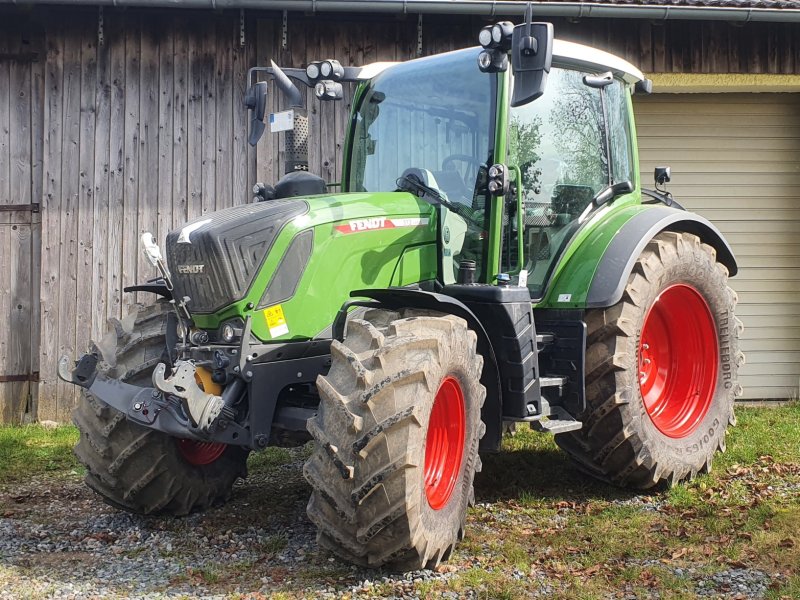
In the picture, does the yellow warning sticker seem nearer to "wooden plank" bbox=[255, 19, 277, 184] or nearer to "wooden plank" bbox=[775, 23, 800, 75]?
"wooden plank" bbox=[255, 19, 277, 184]

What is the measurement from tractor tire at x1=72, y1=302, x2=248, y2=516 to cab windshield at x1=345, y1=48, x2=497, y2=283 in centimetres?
151

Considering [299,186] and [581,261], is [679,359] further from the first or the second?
[299,186]

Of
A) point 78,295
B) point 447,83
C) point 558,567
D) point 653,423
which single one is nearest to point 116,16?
point 78,295

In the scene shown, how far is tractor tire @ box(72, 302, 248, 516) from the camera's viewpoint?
454cm

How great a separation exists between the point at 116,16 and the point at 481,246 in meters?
4.77

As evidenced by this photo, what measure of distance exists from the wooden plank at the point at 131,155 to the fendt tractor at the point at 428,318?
9.79 ft

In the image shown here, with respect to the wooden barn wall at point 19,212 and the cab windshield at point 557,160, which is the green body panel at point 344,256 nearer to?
the cab windshield at point 557,160

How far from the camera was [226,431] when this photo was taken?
409 centimetres

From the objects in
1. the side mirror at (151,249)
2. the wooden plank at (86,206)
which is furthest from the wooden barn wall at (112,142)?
the side mirror at (151,249)

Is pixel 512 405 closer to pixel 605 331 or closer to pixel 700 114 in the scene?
pixel 605 331

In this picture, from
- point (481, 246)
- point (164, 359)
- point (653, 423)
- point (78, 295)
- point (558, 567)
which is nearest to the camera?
point (558, 567)

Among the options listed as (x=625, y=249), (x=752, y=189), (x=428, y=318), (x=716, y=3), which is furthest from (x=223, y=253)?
(x=752, y=189)

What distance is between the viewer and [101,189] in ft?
26.3

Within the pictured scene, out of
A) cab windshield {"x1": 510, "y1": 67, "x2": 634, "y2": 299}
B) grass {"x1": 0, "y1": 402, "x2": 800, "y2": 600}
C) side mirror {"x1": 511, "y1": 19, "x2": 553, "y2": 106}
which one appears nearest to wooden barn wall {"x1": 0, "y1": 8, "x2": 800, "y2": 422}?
grass {"x1": 0, "y1": 402, "x2": 800, "y2": 600}
